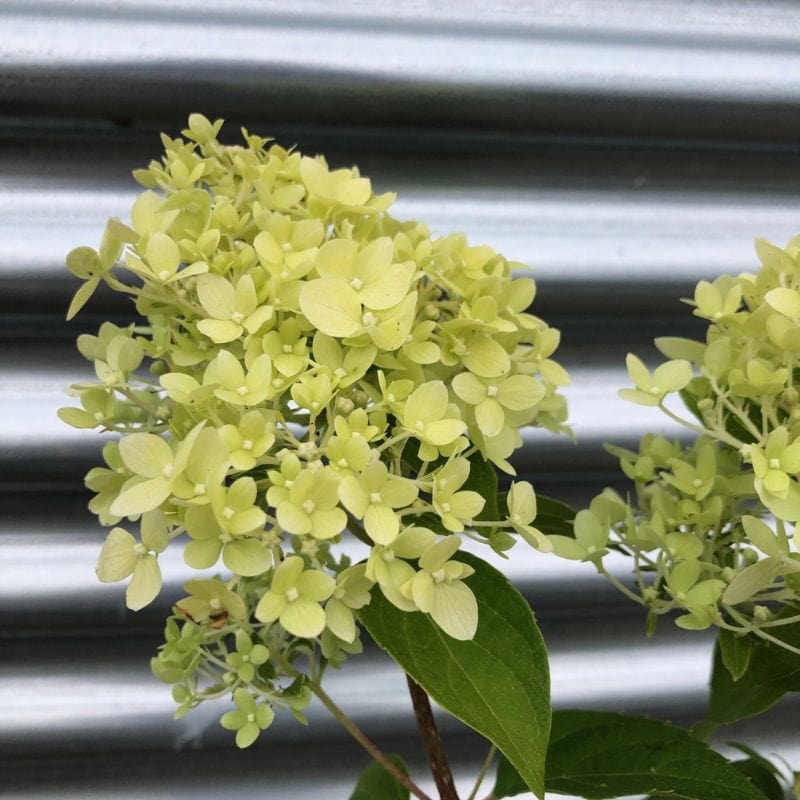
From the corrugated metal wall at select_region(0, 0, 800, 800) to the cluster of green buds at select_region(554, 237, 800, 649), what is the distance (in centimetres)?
37

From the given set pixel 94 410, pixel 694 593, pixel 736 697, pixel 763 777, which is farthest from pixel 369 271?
pixel 763 777

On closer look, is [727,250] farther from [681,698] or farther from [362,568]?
[362,568]

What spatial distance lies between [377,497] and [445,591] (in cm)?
8

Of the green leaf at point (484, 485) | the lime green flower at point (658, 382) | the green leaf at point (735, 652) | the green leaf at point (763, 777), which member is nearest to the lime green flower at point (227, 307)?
the green leaf at point (484, 485)

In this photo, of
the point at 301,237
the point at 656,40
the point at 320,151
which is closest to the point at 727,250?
the point at 656,40

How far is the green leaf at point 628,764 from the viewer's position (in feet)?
2.01

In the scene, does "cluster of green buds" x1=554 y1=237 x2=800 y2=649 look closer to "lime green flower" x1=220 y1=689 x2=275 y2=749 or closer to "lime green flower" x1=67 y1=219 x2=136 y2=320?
"lime green flower" x1=220 y1=689 x2=275 y2=749

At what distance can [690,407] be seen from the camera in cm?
73

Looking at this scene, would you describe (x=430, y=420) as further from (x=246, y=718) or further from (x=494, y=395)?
(x=246, y=718)

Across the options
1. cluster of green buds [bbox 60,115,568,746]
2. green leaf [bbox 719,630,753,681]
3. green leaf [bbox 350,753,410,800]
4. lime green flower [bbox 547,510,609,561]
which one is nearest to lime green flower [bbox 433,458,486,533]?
cluster of green buds [bbox 60,115,568,746]

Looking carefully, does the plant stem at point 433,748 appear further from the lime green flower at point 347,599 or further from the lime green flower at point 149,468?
the lime green flower at point 149,468

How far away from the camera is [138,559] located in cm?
47

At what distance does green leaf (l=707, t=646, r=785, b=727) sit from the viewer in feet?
2.24

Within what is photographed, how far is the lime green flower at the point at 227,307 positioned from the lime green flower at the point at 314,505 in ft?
0.41
